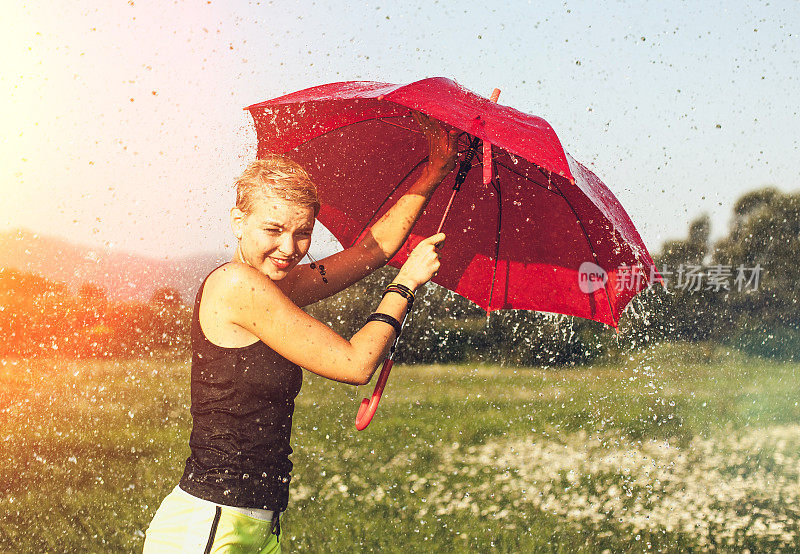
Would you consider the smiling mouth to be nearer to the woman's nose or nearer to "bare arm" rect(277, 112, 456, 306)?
the woman's nose

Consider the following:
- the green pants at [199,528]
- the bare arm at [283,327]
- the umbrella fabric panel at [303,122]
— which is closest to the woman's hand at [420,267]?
the bare arm at [283,327]

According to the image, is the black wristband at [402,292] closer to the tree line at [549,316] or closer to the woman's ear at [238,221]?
the woman's ear at [238,221]

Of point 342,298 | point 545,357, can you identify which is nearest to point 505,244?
point 342,298

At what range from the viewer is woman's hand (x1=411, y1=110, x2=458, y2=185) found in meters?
3.49

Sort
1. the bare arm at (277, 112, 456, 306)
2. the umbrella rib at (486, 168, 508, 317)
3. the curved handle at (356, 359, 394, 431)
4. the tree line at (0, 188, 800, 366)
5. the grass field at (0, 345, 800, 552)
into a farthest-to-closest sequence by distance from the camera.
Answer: the tree line at (0, 188, 800, 366), the grass field at (0, 345, 800, 552), the umbrella rib at (486, 168, 508, 317), the bare arm at (277, 112, 456, 306), the curved handle at (356, 359, 394, 431)

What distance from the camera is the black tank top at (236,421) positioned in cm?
265

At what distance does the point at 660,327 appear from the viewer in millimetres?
22500

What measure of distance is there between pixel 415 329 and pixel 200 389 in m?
17.0

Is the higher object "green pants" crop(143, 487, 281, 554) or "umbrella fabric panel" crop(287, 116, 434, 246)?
"umbrella fabric panel" crop(287, 116, 434, 246)

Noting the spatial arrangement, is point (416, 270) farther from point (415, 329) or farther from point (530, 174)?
point (415, 329)

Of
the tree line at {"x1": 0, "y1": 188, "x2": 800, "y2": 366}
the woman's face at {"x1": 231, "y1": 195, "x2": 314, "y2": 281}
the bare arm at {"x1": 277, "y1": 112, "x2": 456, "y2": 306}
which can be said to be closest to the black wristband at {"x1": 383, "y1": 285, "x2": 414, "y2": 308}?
the woman's face at {"x1": 231, "y1": 195, "x2": 314, "y2": 281}

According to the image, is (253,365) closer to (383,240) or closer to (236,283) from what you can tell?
(236,283)

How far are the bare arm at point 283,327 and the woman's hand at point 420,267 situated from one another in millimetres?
314

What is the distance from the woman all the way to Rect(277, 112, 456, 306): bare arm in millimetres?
512
